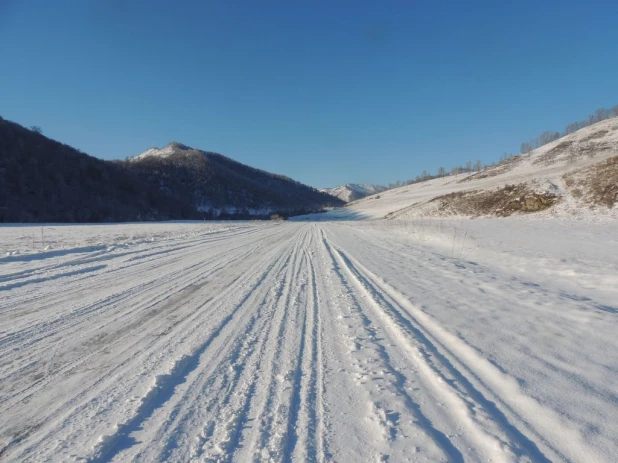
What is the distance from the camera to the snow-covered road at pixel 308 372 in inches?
90.2

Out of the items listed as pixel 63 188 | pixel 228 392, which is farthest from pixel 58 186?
pixel 228 392

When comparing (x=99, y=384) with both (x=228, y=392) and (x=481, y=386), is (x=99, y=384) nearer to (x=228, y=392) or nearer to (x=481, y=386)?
(x=228, y=392)

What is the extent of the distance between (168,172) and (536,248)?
13650cm

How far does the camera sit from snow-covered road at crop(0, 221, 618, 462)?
2.29 m

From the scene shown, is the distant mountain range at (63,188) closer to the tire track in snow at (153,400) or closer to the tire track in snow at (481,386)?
the tire track in snow at (153,400)

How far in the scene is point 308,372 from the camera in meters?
3.30

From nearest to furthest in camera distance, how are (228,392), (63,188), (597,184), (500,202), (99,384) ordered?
(228,392) → (99,384) → (597,184) → (500,202) → (63,188)

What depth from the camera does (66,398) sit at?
285 cm

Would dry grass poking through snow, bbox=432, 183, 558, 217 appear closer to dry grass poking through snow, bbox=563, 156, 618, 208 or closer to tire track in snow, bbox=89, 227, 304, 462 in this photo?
dry grass poking through snow, bbox=563, 156, 618, 208

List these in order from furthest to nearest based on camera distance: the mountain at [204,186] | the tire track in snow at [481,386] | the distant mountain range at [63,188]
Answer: the mountain at [204,186] → the distant mountain range at [63,188] → the tire track in snow at [481,386]

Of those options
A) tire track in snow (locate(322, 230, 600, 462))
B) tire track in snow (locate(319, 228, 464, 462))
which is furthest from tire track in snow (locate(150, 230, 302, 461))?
tire track in snow (locate(322, 230, 600, 462))

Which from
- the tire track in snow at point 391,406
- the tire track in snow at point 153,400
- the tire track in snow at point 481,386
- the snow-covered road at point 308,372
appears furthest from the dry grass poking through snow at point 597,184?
the tire track in snow at point 153,400

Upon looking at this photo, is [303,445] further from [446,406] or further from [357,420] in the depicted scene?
[446,406]

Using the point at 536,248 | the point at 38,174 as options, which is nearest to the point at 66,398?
the point at 536,248
